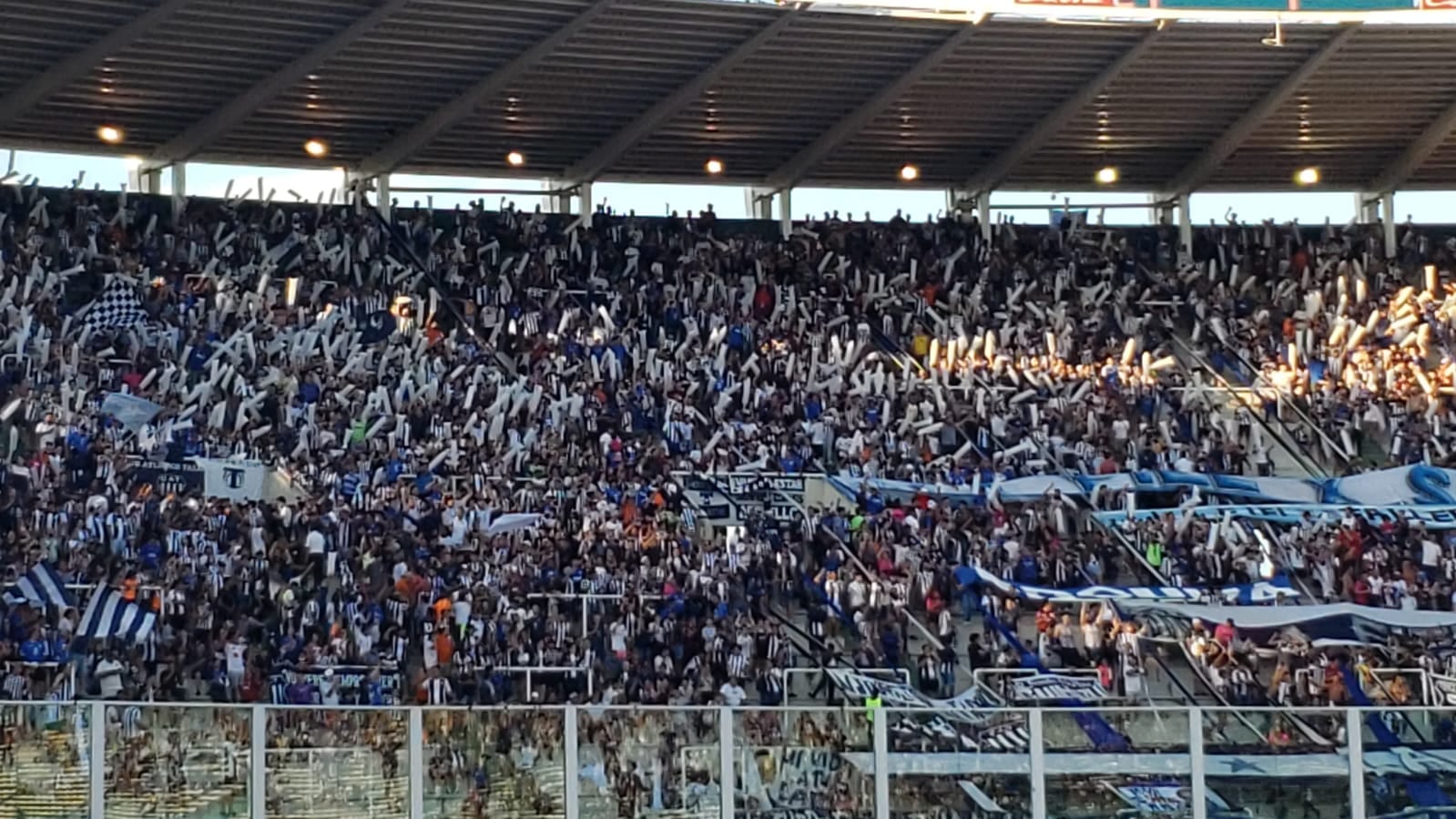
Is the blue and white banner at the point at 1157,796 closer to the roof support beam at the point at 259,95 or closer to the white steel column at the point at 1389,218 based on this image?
the roof support beam at the point at 259,95

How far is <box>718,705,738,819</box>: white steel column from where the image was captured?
14.8m

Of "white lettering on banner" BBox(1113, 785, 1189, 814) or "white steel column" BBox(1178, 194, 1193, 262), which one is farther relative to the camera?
"white steel column" BBox(1178, 194, 1193, 262)

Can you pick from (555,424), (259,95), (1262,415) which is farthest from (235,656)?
(1262,415)

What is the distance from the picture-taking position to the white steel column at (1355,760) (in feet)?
50.6

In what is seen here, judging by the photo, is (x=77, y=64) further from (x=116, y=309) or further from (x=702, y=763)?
(x=702, y=763)

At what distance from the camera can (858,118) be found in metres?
34.4

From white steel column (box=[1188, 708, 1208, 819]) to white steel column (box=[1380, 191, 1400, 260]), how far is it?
79.1ft

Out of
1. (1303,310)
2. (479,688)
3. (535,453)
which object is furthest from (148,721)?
(1303,310)

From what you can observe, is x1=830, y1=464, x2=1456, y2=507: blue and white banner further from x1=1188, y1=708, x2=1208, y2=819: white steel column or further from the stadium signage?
x1=1188, y1=708, x2=1208, y2=819: white steel column

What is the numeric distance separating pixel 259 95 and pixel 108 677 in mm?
11250

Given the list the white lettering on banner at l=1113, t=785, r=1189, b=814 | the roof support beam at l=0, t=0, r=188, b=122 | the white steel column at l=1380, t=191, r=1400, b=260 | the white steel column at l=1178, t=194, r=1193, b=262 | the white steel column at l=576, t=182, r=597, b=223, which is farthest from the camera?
the white steel column at l=1380, t=191, r=1400, b=260

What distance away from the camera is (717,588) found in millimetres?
26188

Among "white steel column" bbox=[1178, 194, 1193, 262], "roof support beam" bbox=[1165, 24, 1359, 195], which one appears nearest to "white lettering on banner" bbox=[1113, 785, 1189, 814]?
"roof support beam" bbox=[1165, 24, 1359, 195]

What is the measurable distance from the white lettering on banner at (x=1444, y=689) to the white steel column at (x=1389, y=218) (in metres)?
14.7
